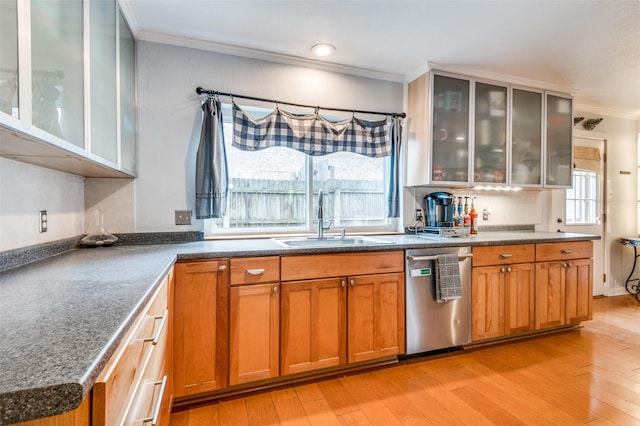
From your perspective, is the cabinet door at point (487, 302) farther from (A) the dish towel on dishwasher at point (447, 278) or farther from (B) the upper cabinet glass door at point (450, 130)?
(B) the upper cabinet glass door at point (450, 130)

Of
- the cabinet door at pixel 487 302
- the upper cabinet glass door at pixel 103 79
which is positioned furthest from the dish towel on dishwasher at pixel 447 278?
the upper cabinet glass door at pixel 103 79

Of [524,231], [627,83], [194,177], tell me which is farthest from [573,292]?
[194,177]

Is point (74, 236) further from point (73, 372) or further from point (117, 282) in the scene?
point (73, 372)

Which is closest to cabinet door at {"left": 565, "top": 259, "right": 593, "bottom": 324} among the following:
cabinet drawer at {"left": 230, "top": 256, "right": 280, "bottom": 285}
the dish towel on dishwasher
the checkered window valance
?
the dish towel on dishwasher

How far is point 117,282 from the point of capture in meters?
1.14

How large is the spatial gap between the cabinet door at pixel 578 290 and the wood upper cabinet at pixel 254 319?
2.65 meters

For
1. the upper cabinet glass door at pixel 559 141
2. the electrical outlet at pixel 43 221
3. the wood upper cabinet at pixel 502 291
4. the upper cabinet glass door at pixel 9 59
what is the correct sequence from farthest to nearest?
the upper cabinet glass door at pixel 559 141
the wood upper cabinet at pixel 502 291
the electrical outlet at pixel 43 221
the upper cabinet glass door at pixel 9 59

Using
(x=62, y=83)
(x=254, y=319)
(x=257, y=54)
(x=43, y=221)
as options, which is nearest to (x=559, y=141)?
(x=257, y=54)

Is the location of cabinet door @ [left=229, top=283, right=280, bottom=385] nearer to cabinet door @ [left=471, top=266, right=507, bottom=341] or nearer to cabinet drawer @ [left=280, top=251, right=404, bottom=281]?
cabinet drawer @ [left=280, top=251, right=404, bottom=281]

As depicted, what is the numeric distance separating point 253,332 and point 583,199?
427 centimetres

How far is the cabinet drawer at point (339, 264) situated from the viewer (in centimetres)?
201

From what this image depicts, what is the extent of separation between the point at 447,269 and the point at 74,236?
8.13 ft

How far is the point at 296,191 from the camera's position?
2740 millimetres

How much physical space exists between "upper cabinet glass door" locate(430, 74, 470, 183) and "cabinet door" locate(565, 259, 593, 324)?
128 centimetres
